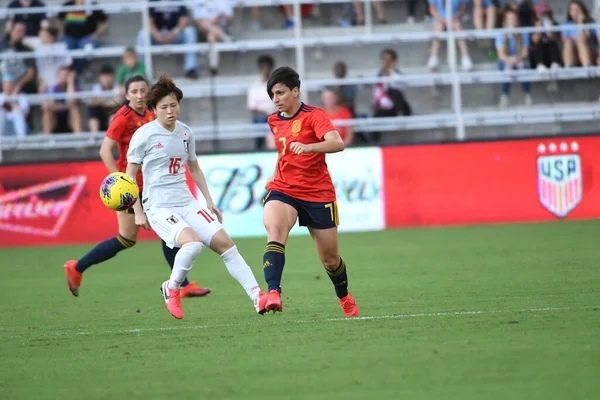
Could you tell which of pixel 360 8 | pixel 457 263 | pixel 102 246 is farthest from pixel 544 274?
pixel 360 8

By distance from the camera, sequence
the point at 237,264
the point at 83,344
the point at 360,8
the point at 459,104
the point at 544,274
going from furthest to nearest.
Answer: the point at 360,8 → the point at 459,104 → the point at 544,274 → the point at 237,264 → the point at 83,344

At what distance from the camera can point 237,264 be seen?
832cm

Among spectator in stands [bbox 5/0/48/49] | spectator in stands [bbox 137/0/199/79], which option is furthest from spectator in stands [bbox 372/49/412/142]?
spectator in stands [bbox 5/0/48/49]

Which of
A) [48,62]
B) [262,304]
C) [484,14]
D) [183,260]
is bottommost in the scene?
[262,304]

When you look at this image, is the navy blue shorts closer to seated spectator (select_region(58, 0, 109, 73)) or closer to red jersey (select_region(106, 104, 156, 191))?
red jersey (select_region(106, 104, 156, 191))

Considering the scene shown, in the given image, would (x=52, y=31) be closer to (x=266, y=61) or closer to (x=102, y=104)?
(x=102, y=104)

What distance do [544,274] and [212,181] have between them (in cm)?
783

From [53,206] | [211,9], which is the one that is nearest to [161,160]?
[53,206]

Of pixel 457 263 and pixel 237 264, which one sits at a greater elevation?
pixel 237 264

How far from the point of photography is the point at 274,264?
782cm

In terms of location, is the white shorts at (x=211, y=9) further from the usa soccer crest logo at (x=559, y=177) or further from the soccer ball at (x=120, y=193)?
the soccer ball at (x=120, y=193)

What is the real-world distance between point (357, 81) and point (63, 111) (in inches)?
224

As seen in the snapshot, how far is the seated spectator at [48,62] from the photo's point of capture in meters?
19.4

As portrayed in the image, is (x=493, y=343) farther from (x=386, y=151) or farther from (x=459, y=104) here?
(x=459, y=104)
